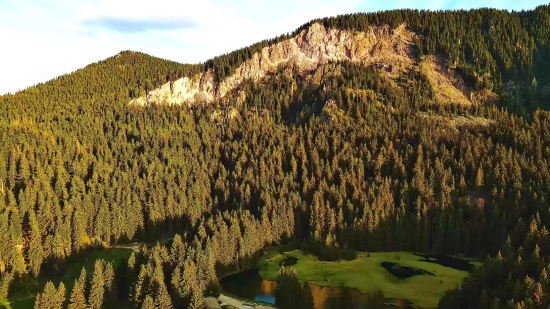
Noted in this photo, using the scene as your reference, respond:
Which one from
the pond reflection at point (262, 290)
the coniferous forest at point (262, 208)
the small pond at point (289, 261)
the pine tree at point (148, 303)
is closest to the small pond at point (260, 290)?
the pond reflection at point (262, 290)

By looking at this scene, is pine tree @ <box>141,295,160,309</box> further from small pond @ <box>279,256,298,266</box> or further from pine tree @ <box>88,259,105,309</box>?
small pond @ <box>279,256,298,266</box>

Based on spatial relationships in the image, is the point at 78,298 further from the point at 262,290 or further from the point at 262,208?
the point at 262,208

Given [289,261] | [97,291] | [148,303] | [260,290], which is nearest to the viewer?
[148,303]

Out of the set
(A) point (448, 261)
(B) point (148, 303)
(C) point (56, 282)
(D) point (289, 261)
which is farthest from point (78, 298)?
(A) point (448, 261)

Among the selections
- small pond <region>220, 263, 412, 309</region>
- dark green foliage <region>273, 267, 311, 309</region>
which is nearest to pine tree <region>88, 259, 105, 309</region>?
small pond <region>220, 263, 412, 309</region>

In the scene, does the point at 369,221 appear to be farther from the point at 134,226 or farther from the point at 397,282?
the point at 134,226

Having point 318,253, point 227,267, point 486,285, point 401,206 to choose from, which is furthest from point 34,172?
point 486,285

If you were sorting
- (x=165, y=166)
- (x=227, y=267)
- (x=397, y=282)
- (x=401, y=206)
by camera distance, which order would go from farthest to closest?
(x=165, y=166) → (x=401, y=206) → (x=227, y=267) → (x=397, y=282)
